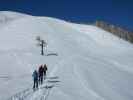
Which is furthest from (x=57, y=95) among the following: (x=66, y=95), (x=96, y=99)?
(x=96, y=99)

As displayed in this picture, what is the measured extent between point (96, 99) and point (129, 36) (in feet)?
551

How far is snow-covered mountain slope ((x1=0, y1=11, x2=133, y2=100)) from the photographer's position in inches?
1009

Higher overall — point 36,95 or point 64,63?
point 36,95

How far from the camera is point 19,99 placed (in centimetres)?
2162

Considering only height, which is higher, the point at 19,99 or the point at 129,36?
the point at 19,99

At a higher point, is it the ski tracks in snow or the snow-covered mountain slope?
the ski tracks in snow

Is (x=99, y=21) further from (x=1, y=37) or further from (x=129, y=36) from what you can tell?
(x=1, y=37)

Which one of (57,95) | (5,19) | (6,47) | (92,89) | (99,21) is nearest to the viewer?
(57,95)

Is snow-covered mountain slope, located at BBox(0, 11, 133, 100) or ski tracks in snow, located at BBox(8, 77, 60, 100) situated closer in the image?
ski tracks in snow, located at BBox(8, 77, 60, 100)

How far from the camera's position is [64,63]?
52.4 metres

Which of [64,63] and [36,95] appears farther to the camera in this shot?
[64,63]

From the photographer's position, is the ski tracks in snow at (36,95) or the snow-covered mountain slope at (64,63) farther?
the snow-covered mountain slope at (64,63)

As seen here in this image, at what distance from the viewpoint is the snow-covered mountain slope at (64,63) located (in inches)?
1009

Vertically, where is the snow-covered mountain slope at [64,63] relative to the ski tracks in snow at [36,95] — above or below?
below
